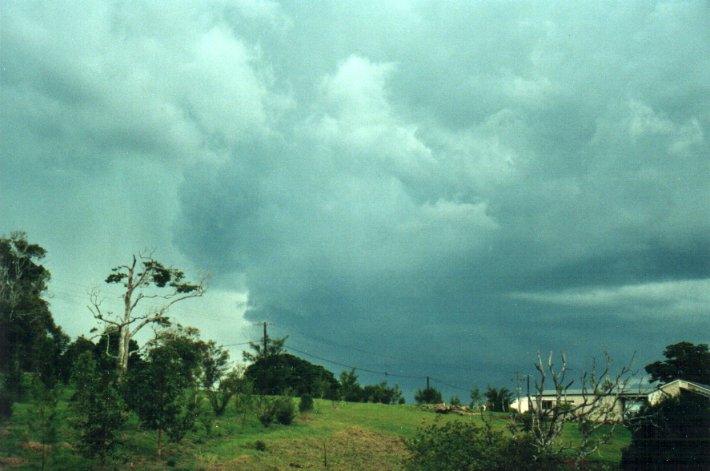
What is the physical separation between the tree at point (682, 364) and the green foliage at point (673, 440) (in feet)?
137

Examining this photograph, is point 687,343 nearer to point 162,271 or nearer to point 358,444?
point 358,444

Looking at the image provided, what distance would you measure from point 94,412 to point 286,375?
49277 millimetres

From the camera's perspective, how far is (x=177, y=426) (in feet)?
84.4

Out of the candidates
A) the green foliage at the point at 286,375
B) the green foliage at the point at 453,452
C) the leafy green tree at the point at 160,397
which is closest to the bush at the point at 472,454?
the green foliage at the point at 453,452

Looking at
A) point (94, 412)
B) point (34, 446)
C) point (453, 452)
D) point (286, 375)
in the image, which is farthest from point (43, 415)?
point (286, 375)

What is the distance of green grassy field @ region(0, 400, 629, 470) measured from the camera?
22.7 meters

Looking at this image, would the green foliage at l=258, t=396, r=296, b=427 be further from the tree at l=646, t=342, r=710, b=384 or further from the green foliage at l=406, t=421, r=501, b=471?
the tree at l=646, t=342, r=710, b=384

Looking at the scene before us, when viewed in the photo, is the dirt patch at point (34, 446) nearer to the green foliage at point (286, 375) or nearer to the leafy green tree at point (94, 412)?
the leafy green tree at point (94, 412)

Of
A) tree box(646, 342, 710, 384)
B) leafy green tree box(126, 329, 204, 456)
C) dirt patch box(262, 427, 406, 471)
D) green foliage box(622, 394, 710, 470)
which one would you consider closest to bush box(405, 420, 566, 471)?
green foliage box(622, 394, 710, 470)

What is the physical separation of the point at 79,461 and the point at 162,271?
25040 millimetres

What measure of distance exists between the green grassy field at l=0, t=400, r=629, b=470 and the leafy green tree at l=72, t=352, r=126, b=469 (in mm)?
1016

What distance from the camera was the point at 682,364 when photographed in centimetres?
7044

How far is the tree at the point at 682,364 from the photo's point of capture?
67.9 m

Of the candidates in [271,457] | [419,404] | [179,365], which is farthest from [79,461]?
[419,404]
